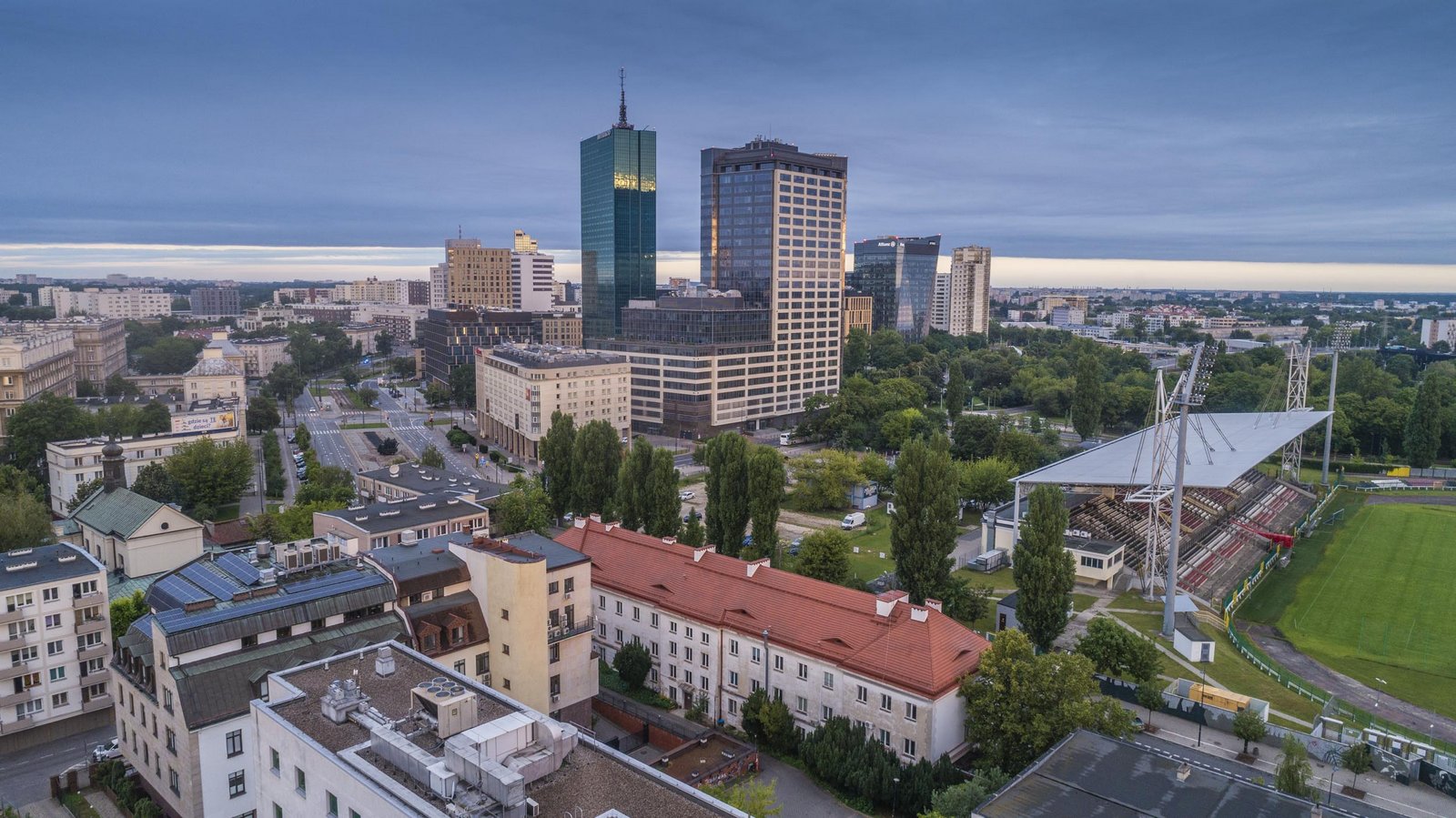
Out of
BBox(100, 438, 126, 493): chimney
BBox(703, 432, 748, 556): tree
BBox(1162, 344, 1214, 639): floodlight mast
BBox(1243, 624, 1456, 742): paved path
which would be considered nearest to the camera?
BBox(1243, 624, 1456, 742): paved path

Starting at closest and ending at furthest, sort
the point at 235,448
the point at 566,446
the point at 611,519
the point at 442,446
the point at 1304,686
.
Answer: the point at 1304,686 → the point at 611,519 → the point at 566,446 → the point at 235,448 → the point at 442,446

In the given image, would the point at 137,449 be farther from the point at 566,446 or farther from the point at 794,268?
the point at 794,268

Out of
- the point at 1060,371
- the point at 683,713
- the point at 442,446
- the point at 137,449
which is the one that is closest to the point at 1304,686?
the point at 683,713

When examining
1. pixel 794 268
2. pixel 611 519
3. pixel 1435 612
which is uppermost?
pixel 794 268

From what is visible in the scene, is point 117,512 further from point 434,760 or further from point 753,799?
point 753,799

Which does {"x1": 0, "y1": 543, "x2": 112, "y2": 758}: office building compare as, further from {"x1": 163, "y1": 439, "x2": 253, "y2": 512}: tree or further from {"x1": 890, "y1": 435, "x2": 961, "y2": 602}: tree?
{"x1": 890, "y1": 435, "x2": 961, "y2": 602}: tree

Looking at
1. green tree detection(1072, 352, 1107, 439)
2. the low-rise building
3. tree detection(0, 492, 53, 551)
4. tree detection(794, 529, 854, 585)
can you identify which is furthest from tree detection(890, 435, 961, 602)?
green tree detection(1072, 352, 1107, 439)
